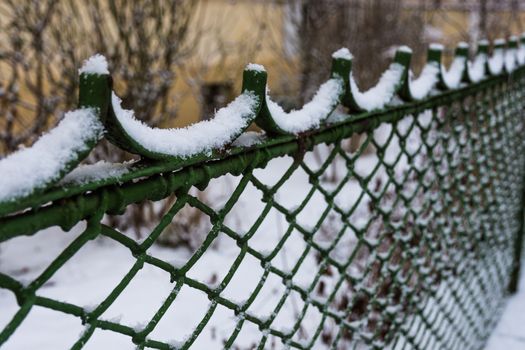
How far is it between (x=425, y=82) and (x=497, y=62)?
103 centimetres

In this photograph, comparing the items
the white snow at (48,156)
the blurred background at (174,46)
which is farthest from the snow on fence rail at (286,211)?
the blurred background at (174,46)

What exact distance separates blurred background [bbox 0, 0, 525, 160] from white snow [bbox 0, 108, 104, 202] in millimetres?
2418

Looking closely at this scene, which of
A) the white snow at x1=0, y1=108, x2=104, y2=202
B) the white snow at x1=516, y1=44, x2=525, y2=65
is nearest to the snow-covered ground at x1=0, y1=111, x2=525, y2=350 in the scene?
the white snow at x1=0, y1=108, x2=104, y2=202

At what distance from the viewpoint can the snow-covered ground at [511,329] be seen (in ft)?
9.12

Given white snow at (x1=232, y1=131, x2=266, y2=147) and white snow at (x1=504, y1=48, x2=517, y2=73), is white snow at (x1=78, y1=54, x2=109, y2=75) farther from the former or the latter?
white snow at (x1=504, y1=48, x2=517, y2=73)

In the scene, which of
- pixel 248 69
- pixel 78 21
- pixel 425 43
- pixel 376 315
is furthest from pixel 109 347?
pixel 425 43

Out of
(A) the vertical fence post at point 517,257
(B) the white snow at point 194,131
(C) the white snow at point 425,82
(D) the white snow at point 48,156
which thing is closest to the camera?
(D) the white snow at point 48,156

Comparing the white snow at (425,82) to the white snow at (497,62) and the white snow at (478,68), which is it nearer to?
the white snow at (478,68)

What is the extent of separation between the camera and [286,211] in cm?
122

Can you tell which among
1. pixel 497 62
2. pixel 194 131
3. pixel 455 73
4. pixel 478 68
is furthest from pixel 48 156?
pixel 497 62

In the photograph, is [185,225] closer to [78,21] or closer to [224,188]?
[224,188]

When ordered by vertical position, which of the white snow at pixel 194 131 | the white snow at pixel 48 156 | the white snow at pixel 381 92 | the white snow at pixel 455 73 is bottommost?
the white snow at pixel 48 156

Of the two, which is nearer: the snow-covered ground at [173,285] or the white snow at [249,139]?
Answer: the white snow at [249,139]

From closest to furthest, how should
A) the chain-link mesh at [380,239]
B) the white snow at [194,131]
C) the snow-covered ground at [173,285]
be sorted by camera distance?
the white snow at [194,131] < the chain-link mesh at [380,239] < the snow-covered ground at [173,285]
